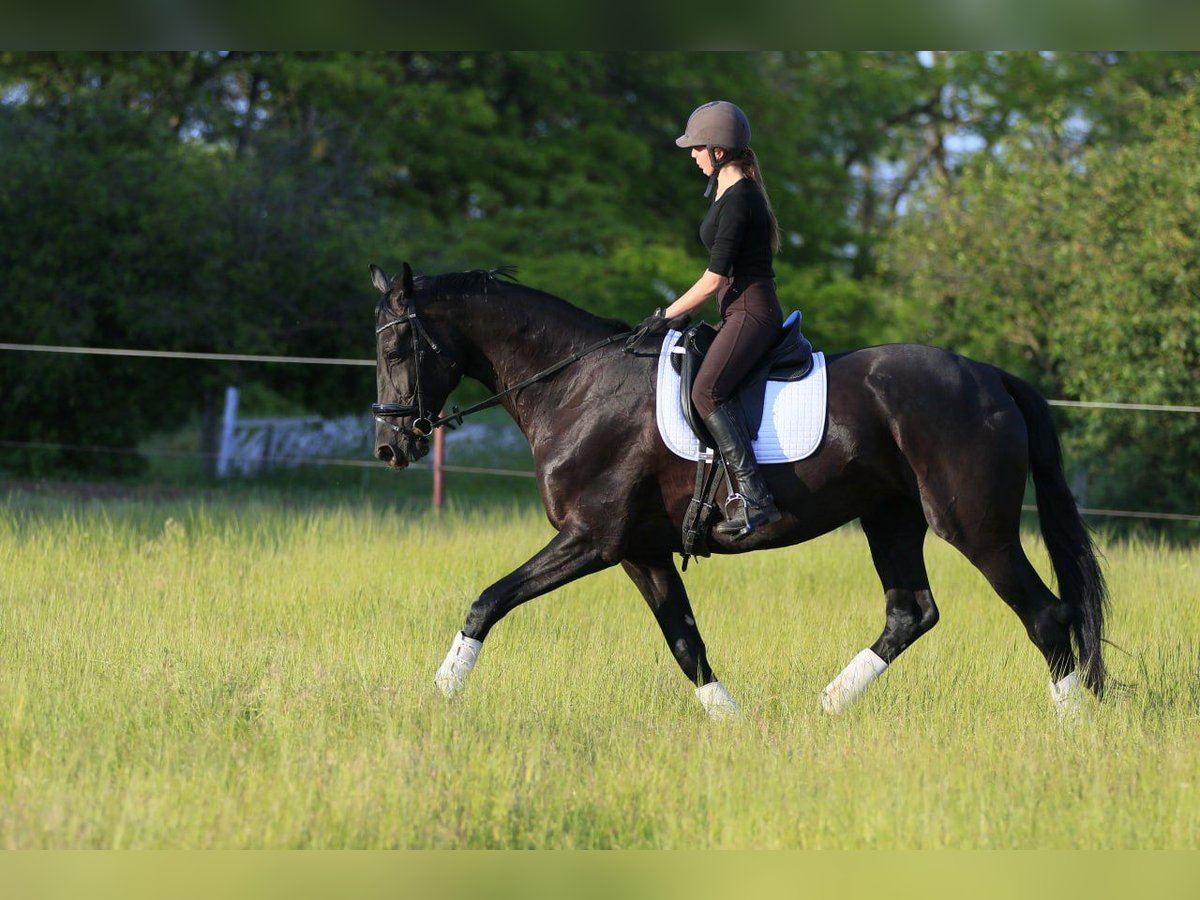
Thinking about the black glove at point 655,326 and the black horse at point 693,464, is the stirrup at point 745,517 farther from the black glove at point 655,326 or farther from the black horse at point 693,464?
the black glove at point 655,326

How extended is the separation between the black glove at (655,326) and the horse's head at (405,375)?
2.83ft

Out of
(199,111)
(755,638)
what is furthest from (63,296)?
(755,638)

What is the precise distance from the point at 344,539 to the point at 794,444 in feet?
17.4

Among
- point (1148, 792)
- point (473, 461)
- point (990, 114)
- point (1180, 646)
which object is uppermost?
point (990, 114)

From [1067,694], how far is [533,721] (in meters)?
2.32

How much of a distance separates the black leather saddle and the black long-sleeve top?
31 centimetres

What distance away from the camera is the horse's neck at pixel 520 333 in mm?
6301

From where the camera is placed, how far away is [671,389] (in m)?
6.02

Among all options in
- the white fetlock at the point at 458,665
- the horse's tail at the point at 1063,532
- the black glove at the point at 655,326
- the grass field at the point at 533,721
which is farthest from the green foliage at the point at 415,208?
the white fetlock at the point at 458,665

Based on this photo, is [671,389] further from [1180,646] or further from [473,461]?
[473,461]

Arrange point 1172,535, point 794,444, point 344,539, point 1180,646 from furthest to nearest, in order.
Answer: point 1172,535 → point 344,539 → point 1180,646 → point 794,444

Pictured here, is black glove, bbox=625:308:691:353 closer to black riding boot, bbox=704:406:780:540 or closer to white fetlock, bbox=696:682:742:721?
black riding boot, bbox=704:406:780:540

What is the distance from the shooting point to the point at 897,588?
6.40 meters

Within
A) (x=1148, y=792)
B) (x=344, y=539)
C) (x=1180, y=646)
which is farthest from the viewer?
(x=344, y=539)
